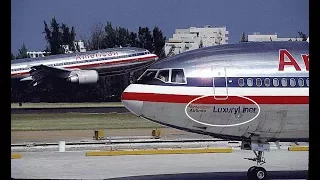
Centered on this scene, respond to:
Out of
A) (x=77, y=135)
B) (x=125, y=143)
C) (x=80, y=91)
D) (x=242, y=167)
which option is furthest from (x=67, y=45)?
(x=242, y=167)

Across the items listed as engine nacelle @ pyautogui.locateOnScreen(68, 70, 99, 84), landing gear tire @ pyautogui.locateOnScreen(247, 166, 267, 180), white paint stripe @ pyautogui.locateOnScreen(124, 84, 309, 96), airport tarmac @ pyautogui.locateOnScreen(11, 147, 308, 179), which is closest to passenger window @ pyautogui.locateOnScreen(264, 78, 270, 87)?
white paint stripe @ pyautogui.locateOnScreen(124, 84, 309, 96)

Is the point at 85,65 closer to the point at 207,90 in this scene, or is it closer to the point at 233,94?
the point at 207,90

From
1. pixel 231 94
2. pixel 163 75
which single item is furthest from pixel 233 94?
pixel 163 75

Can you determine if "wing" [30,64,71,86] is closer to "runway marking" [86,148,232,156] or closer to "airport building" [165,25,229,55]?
"runway marking" [86,148,232,156]

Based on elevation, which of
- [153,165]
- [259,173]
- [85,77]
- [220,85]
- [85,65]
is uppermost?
[85,65]

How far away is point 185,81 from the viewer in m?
16.3

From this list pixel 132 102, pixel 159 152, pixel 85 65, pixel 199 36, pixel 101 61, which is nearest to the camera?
pixel 132 102

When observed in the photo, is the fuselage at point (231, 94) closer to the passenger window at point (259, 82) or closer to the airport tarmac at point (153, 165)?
the passenger window at point (259, 82)

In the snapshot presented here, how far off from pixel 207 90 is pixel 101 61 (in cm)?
5218

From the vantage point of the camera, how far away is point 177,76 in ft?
54.0

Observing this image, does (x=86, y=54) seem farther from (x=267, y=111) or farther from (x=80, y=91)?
(x=267, y=111)

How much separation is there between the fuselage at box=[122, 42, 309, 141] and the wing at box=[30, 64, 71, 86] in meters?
51.1

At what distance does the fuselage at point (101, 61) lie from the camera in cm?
6694

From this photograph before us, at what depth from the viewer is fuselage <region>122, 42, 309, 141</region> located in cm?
1614
